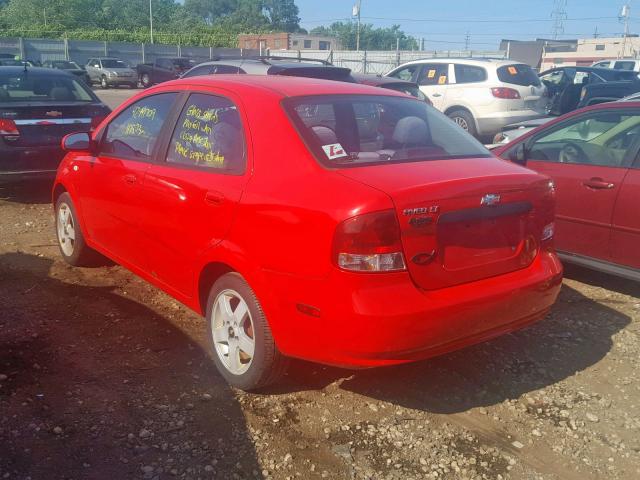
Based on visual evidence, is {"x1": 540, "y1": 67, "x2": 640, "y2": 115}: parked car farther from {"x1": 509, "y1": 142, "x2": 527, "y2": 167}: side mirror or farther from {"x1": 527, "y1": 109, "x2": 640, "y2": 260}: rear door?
{"x1": 527, "y1": 109, "x2": 640, "y2": 260}: rear door

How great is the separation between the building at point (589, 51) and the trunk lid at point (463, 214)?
185ft

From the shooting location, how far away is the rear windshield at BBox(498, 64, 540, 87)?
13133 millimetres

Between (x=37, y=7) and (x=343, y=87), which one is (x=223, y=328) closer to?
(x=343, y=87)

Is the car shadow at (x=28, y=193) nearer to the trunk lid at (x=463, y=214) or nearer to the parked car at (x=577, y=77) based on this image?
the trunk lid at (x=463, y=214)

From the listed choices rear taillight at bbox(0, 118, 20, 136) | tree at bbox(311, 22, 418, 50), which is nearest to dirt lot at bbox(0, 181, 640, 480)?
rear taillight at bbox(0, 118, 20, 136)

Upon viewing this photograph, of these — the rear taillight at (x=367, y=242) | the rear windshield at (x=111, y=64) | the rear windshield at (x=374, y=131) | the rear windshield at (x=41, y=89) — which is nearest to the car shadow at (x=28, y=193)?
the rear windshield at (x=41, y=89)

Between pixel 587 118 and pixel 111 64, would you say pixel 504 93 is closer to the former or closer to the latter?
pixel 587 118

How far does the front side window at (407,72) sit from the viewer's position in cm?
1456

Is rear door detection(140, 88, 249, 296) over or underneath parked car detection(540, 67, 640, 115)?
underneath

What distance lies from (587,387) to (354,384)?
4.44ft

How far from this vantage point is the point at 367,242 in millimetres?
2844

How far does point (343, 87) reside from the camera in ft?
13.1

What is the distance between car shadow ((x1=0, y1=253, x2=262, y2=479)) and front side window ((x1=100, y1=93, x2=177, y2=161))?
1128 millimetres

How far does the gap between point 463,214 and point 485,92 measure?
1068cm
